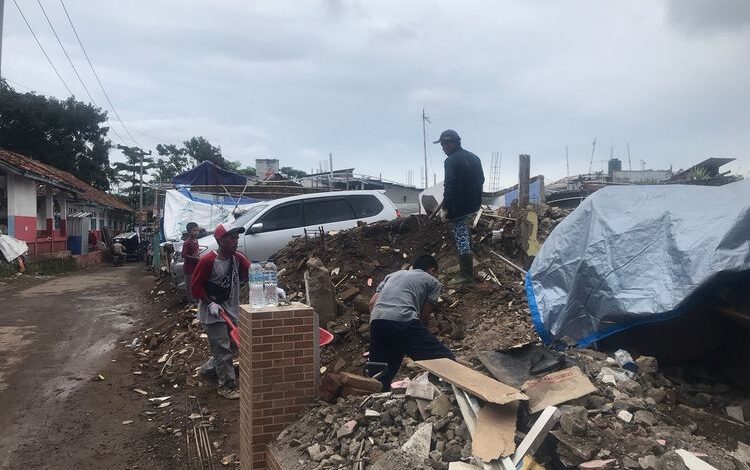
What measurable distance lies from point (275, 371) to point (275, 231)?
7.34 metres

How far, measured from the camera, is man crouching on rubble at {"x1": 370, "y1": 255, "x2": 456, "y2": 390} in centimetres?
469

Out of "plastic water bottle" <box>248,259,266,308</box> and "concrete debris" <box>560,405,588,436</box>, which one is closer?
"concrete debris" <box>560,405,588,436</box>

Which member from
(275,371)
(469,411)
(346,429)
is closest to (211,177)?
(275,371)

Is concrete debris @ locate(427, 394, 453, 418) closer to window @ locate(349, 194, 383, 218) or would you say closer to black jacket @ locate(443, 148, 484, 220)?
black jacket @ locate(443, 148, 484, 220)

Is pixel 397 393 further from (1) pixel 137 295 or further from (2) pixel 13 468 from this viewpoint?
(1) pixel 137 295

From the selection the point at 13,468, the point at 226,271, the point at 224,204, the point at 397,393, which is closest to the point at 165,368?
the point at 226,271

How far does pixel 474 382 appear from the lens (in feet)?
10.4

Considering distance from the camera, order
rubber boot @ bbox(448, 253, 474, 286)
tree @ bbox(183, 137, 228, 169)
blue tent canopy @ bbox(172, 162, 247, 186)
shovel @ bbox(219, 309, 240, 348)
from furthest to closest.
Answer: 1. tree @ bbox(183, 137, 228, 169)
2. blue tent canopy @ bbox(172, 162, 247, 186)
3. rubber boot @ bbox(448, 253, 474, 286)
4. shovel @ bbox(219, 309, 240, 348)

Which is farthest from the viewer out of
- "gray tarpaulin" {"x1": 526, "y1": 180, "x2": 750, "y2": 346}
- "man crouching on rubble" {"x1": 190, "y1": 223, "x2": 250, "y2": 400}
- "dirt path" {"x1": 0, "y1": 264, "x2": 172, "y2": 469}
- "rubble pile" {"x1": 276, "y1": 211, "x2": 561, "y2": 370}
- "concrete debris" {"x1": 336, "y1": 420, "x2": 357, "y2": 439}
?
"rubble pile" {"x1": 276, "y1": 211, "x2": 561, "y2": 370}

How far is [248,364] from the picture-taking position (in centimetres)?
370

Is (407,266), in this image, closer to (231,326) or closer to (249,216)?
(231,326)

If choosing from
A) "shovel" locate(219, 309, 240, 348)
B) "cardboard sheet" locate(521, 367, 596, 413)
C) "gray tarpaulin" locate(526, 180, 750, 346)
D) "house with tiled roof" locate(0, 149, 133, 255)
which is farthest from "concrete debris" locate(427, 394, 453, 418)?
"house with tiled roof" locate(0, 149, 133, 255)

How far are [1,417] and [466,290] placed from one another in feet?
17.9

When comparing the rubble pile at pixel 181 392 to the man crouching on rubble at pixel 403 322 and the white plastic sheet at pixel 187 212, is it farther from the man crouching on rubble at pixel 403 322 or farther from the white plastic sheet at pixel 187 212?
the white plastic sheet at pixel 187 212
